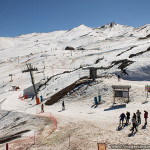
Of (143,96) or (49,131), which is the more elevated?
(143,96)

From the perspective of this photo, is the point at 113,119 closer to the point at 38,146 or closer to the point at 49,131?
the point at 49,131

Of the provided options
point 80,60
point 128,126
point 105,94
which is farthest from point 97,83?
point 80,60

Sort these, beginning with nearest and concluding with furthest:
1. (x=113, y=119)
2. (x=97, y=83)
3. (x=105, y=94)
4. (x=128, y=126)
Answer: (x=128, y=126) → (x=113, y=119) → (x=105, y=94) → (x=97, y=83)

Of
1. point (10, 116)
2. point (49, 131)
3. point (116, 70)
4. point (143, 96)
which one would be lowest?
point (10, 116)

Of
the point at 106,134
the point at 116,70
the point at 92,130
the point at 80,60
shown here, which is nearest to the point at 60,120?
the point at 92,130

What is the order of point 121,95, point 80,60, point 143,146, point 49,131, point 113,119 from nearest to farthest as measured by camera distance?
point 143,146 → point 49,131 → point 113,119 → point 121,95 → point 80,60

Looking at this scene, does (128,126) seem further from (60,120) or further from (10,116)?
(10,116)

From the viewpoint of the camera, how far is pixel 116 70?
122ft

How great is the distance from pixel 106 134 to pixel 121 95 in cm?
954

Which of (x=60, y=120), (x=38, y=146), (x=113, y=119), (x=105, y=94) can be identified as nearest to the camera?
(x=38, y=146)

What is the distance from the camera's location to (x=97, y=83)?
30.4 metres

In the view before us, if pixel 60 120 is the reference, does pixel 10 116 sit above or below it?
below

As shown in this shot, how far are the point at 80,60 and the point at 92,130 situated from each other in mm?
59489

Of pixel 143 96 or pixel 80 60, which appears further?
pixel 80 60
